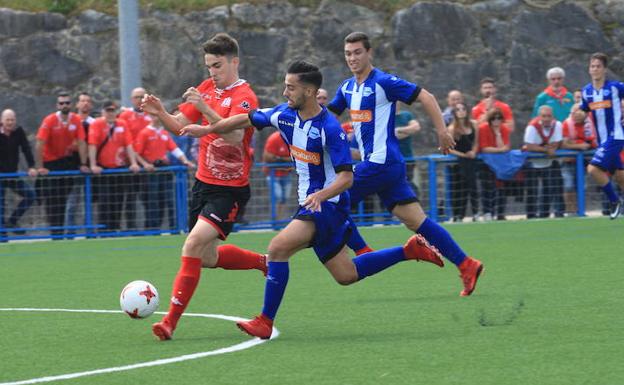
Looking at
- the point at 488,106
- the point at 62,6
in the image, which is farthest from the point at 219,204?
the point at 62,6

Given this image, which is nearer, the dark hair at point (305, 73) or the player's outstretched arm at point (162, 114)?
the dark hair at point (305, 73)

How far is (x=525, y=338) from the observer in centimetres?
680

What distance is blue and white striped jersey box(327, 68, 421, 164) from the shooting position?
9547mm

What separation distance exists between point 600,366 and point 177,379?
1.90 metres

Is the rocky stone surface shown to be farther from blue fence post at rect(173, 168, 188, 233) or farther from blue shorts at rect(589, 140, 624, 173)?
blue shorts at rect(589, 140, 624, 173)

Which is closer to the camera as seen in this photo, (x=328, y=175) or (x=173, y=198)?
(x=328, y=175)

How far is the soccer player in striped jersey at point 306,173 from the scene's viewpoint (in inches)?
287

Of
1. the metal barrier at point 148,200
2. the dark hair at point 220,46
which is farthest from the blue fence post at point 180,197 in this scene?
the dark hair at point 220,46

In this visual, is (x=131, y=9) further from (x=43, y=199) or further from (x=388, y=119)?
(x=388, y=119)

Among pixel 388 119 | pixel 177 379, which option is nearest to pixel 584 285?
pixel 388 119

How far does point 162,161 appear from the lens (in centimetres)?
1741

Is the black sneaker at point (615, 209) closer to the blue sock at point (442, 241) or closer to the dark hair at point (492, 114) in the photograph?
the dark hair at point (492, 114)

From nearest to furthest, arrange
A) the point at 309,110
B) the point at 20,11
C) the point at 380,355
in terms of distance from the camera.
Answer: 1. the point at 380,355
2. the point at 309,110
3. the point at 20,11

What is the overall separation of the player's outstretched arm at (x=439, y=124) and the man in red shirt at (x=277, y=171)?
8.56 meters
